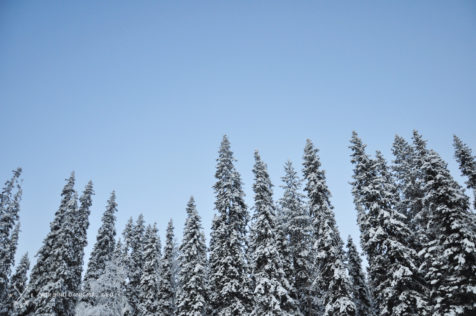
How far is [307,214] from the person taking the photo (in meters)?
31.0

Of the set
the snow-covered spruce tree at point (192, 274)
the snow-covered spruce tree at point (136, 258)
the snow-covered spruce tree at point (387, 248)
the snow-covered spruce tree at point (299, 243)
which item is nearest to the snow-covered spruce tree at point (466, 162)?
the snow-covered spruce tree at point (387, 248)

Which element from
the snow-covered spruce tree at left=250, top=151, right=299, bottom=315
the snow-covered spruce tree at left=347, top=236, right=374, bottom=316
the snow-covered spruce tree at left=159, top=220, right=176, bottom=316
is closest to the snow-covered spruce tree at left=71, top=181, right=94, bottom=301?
the snow-covered spruce tree at left=159, top=220, right=176, bottom=316

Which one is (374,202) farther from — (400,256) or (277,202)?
(277,202)

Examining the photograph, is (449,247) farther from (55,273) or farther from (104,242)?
(104,242)

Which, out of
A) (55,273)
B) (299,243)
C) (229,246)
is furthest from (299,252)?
(55,273)

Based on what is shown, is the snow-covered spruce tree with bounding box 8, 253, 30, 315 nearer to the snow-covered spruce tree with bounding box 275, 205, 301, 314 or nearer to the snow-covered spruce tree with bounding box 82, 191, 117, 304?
the snow-covered spruce tree with bounding box 82, 191, 117, 304

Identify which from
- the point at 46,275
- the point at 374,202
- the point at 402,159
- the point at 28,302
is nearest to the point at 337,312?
the point at 374,202

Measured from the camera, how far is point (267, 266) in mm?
26125

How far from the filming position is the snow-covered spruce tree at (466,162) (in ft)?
99.7

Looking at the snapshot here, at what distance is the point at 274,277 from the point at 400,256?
33.8ft

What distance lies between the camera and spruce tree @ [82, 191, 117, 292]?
4003 cm

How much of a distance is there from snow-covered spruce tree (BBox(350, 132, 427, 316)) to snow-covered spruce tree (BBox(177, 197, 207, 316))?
1654 cm

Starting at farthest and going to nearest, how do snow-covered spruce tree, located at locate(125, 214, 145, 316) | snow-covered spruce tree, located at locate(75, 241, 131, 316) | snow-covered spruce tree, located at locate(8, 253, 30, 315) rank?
snow-covered spruce tree, located at locate(8, 253, 30, 315) → snow-covered spruce tree, located at locate(125, 214, 145, 316) → snow-covered spruce tree, located at locate(75, 241, 131, 316)

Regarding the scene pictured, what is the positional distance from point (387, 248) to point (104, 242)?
118ft
